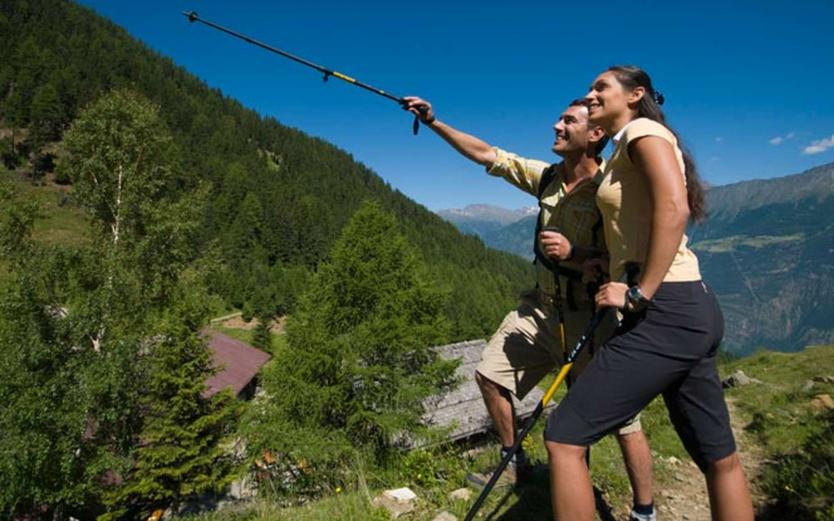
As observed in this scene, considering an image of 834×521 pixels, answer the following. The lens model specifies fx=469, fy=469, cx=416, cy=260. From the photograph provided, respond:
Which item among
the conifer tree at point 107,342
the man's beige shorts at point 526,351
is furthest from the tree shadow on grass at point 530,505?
the conifer tree at point 107,342

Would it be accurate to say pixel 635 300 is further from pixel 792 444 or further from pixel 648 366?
pixel 792 444

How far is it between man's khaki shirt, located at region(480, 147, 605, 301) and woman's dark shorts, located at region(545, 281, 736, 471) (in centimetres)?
111

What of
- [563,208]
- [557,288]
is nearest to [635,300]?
[557,288]

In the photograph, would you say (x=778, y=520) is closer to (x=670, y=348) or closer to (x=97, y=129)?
(x=670, y=348)

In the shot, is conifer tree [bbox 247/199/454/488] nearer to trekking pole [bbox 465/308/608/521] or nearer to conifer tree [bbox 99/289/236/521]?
conifer tree [bbox 99/289/236/521]

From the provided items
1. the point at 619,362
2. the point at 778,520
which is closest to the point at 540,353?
the point at 619,362

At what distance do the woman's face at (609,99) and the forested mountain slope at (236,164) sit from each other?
225 ft

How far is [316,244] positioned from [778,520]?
109 metres

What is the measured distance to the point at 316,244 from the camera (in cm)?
10931

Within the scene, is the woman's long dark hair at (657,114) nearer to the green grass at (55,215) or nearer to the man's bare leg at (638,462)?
the man's bare leg at (638,462)

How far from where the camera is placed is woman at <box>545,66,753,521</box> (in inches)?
85.7

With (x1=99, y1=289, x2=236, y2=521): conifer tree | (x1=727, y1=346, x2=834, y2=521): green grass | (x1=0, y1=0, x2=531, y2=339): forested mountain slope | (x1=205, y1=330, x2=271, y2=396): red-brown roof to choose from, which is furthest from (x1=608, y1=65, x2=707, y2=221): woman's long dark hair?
(x1=0, y1=0, x2=531, y2=339): forested mountain slope

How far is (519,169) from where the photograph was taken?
3986mm

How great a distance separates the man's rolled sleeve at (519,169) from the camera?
12.9ft
